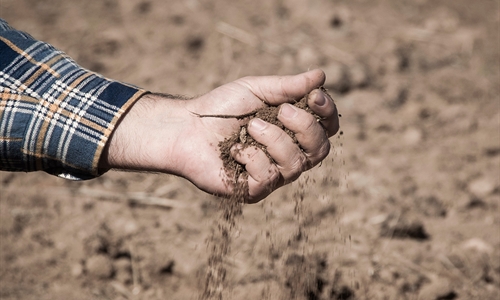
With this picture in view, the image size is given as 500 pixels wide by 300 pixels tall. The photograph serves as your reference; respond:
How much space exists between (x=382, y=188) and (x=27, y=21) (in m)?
2.66

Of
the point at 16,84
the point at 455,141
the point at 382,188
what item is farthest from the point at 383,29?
the point at 16,84

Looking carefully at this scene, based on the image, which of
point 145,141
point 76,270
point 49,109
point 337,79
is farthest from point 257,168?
point 337,79

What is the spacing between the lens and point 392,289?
2160 millimetres

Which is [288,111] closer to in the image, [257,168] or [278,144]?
[278,144]

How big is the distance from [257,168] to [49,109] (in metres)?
0.70

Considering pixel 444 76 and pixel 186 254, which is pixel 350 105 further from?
pixel 186 254

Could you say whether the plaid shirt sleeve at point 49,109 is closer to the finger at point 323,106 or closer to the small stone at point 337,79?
the finger at point 323,106

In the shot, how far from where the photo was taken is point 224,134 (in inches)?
73.2

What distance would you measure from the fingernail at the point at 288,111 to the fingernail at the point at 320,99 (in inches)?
2.9

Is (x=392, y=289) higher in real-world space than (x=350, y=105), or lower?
lower

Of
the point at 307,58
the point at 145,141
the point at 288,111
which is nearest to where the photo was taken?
the point at 288,111

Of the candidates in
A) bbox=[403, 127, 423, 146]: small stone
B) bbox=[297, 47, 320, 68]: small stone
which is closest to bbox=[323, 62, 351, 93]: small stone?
bbox=[297, 47, 320, 68]: small stone

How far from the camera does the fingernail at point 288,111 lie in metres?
1.71

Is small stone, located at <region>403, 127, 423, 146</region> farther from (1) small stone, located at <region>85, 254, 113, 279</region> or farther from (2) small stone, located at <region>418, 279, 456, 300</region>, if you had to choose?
(1) small stone, located at <region>85, 254, 113, 279</region>
